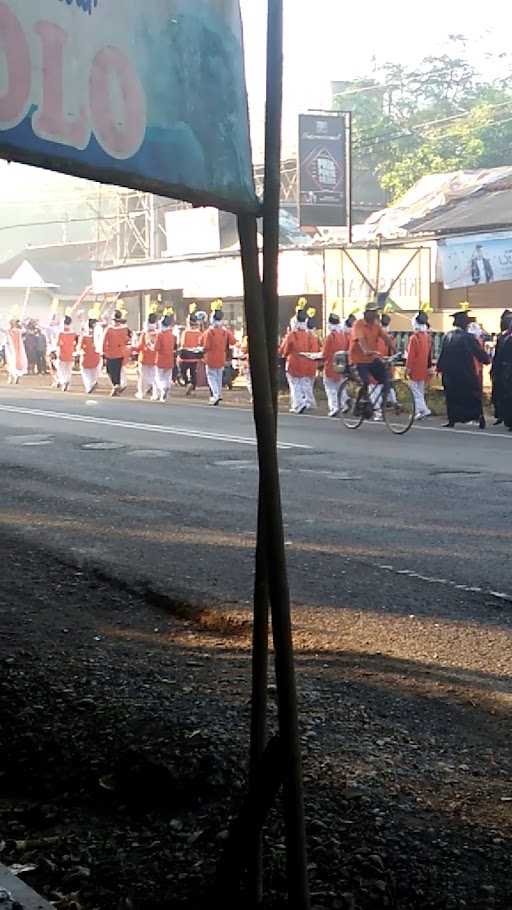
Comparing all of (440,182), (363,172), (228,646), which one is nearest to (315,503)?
(228,646)

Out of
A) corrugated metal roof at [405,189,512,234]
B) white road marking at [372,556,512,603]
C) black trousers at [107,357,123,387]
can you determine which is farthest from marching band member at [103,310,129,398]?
white road marking at [372,556,512,603]

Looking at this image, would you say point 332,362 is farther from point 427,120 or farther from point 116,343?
point 427,120

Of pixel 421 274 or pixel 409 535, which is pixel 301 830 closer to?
pixel 409 535

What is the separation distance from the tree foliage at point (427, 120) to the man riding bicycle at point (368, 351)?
26350 mm

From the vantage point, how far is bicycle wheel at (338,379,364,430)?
59.1ft

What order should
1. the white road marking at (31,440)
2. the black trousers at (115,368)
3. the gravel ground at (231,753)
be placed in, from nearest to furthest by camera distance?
the gravel ground at (231,753), the white road marking at (31,440), the black trousers at (115,368)

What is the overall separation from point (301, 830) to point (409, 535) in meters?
5.99

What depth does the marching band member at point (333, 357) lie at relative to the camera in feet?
66.9

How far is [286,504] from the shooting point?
10.3 meters

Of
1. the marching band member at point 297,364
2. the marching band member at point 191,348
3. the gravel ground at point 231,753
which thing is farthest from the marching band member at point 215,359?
the gravel ground at point 231,753

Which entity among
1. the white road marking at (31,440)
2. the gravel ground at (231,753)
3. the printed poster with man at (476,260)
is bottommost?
the gravel ground at (231,753)

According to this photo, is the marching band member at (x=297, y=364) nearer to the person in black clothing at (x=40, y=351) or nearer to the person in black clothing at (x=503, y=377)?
the person in black clothing at (x=503, y=377)

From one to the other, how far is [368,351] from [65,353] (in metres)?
12.9

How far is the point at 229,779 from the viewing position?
396 cm
